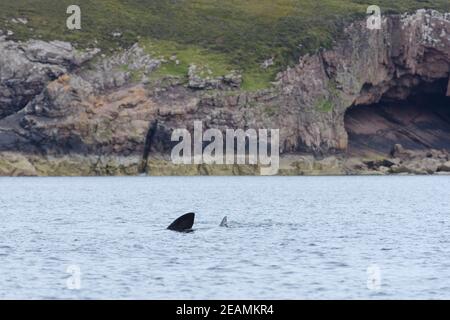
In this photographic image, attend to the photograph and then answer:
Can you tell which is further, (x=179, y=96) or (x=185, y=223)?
(x=179, y=96)

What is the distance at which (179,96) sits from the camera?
→ 17750 cm

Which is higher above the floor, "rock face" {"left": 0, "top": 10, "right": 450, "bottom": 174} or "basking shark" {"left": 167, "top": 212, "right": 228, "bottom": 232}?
"basking shark" {"left": 167, "top": 212, "right": 228, "bottom": 232}

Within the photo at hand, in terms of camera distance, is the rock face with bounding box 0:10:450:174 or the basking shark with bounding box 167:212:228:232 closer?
the basking shark with bounding box 167:212:228:232

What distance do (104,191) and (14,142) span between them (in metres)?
43.6

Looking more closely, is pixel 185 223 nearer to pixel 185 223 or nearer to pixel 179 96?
pixel 185 223

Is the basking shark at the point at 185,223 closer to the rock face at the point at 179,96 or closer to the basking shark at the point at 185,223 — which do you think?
the basking shark at the point at 185,223

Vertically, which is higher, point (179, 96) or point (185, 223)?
point (185, 223)

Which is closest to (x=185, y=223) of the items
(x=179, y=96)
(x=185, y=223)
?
(x=185, y=223)

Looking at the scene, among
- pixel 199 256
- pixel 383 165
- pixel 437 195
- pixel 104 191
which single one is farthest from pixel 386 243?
pixel 383 165

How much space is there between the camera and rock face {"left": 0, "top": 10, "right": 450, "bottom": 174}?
6772 inches

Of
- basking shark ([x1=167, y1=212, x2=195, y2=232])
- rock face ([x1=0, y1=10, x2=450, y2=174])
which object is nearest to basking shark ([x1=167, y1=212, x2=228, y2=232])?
basking shark ([x1=167, y1=212, x2=195, y2=232])

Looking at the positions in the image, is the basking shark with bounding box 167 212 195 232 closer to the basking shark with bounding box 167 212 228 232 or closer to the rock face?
the basking shark with bounding box 167 212 228 232

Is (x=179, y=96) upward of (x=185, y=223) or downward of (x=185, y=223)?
downward

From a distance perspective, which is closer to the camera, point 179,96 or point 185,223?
point 185,223
